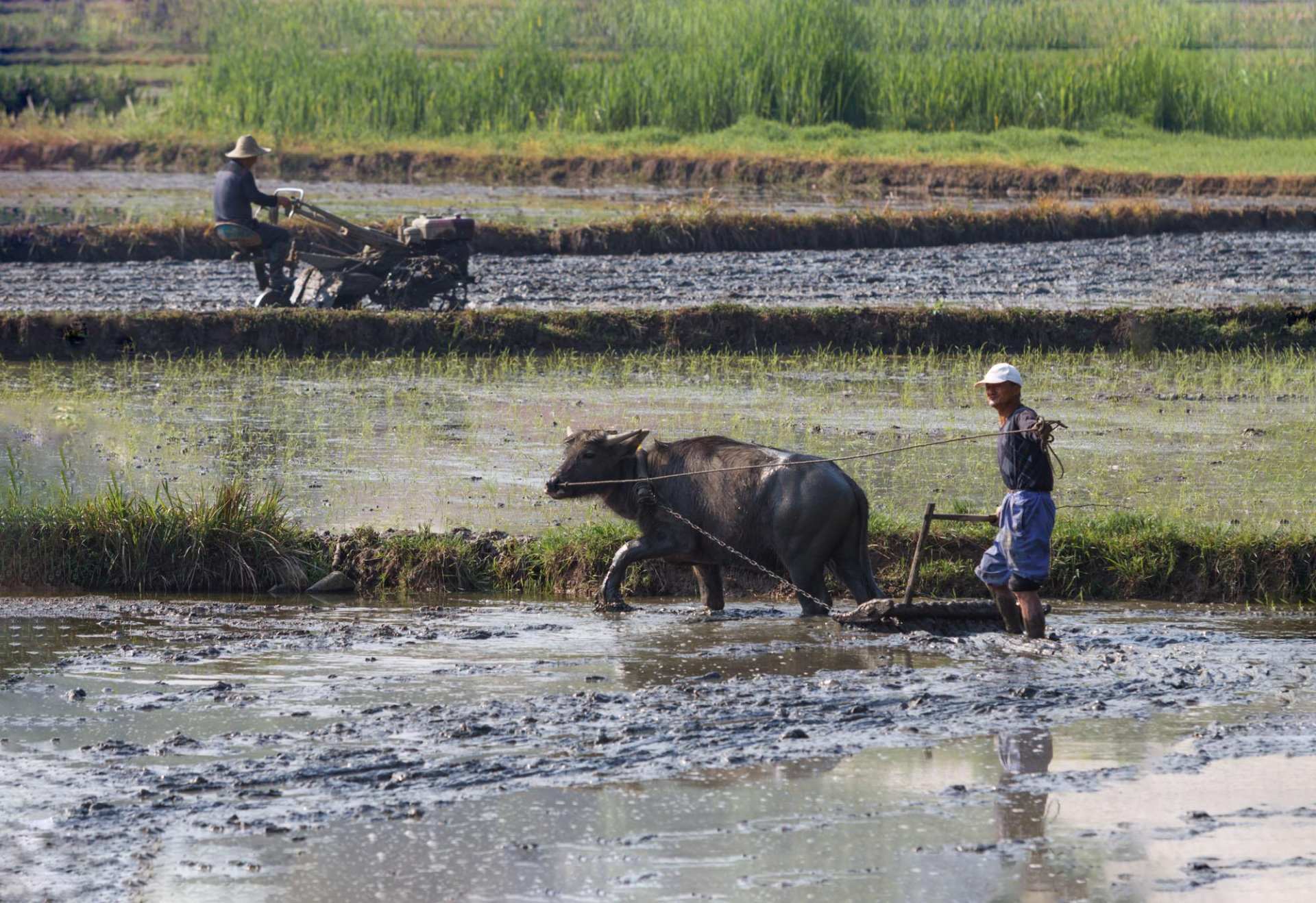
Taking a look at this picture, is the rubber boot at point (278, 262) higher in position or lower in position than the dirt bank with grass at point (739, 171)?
lower

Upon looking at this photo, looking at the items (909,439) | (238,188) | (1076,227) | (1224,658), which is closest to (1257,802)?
(1224,658)

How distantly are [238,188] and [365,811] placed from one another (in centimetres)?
923

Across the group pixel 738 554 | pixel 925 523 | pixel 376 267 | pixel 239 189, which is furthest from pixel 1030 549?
pixel 239 189

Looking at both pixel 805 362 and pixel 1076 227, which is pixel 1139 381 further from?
pixel 1076 227

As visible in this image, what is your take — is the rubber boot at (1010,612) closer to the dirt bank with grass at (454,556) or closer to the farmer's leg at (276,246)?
the dirt bank with grass at (454,556)

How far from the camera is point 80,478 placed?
9203 mm

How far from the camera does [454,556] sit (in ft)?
26.4

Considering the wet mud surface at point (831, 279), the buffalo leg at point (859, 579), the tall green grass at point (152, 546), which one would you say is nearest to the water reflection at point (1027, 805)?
the buffalo leg at point (859, 579)

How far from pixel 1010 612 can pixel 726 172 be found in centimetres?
1694

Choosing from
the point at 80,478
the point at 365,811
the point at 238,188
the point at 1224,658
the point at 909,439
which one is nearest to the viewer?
the point at 365,811

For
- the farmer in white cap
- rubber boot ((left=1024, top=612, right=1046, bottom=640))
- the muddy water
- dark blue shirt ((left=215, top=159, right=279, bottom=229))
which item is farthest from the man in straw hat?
rubber boot ((left=1024, top=612, right=1046, bottom=640))

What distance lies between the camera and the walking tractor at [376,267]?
526 inches

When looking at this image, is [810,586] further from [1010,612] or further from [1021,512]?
[1021,512]

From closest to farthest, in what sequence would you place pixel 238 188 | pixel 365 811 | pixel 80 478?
pixel 365 811, pixel 80 478, pixel 238 188
